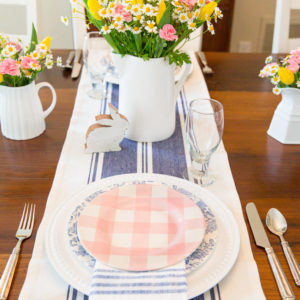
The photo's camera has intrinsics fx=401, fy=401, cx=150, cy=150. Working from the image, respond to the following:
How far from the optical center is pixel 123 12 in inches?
32.8

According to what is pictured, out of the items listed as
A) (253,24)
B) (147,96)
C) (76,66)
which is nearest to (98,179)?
(147,96)

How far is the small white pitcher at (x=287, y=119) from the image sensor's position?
981 mm

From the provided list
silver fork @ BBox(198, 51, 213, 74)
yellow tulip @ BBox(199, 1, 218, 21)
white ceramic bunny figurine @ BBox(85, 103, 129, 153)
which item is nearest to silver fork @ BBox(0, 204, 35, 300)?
white ceramic bunny figurine @ BBox(85, 103, 129, 153)

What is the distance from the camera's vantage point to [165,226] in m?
0.72

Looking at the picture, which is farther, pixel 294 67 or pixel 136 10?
pixel 294 67

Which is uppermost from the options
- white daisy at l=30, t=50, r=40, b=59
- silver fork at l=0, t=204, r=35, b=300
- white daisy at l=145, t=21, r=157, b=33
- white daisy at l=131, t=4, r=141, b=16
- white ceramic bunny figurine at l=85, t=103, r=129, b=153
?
white daisy at l=131, t=4, r=141, b=16

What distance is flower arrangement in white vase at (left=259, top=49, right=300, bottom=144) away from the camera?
943 millimetres

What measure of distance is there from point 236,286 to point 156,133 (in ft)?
1.53

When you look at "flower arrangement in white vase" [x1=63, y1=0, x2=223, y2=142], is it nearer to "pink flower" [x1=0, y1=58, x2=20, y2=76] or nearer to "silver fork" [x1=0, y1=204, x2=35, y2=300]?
"pink flower" [x1=0, y1=58, x2=20, y2=76]

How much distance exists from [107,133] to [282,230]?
448 mm

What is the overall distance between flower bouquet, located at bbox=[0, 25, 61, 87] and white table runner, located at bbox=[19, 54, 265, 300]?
19 cm

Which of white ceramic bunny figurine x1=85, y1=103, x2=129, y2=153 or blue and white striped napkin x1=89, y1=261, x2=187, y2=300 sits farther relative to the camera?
white ceramic bunny figurine x1=85, y1=103, x2=129, y2=153

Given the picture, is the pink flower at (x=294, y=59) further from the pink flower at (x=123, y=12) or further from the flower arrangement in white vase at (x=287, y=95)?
the pink flower at (x=123, y=12)

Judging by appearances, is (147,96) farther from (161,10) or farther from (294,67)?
(294,67)
